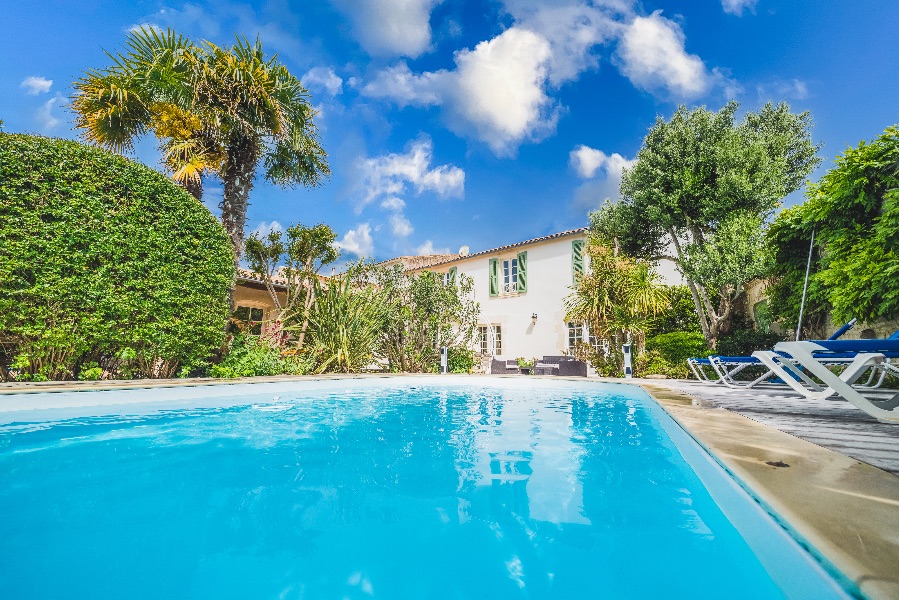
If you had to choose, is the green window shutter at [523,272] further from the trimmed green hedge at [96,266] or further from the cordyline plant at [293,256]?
the trimmed green hedge at [96,266]

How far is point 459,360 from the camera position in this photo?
12.6 meters

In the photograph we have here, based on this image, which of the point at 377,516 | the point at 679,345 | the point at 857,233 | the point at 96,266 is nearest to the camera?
the point at 377,516

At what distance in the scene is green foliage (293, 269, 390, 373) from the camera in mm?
9969

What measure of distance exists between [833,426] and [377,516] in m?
3.57

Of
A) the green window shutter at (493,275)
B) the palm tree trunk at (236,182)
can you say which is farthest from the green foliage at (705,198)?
the palm tree trunk at (236,182)

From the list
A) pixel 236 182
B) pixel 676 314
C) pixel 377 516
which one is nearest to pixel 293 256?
pixel 236 182

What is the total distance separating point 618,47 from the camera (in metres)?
18.4

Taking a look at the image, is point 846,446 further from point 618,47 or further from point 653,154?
point 618,47

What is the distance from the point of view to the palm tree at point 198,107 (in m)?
7.31

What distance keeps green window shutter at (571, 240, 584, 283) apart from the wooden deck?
9901 millimetres

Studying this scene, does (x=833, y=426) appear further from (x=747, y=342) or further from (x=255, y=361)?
(x=255, y=361)

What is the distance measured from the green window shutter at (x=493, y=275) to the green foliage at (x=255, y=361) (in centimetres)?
960

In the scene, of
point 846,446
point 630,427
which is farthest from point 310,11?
point 846,446

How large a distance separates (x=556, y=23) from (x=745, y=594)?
20795mm
